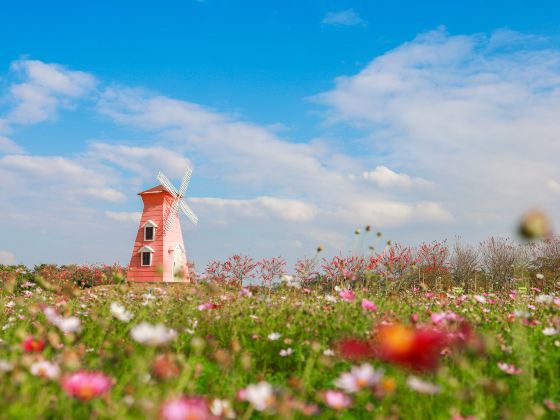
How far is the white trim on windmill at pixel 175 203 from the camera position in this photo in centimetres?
2312

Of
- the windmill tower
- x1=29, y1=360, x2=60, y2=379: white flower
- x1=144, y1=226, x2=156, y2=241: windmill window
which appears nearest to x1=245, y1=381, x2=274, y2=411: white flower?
x1=29, y1=360, x2=60, y2=379: white flower

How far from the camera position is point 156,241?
74.0 ft

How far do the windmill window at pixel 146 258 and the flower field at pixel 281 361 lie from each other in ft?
48.9

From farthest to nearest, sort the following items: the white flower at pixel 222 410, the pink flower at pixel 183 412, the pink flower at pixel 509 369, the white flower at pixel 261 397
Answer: the pink flower at pixel 509 369 < the white flower at pixel 222 410 < the white flower at pixel 261 397 < the pink flower at pixel 183 412

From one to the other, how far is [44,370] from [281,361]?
8.49 ft

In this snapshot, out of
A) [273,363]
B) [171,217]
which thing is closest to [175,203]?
[171,217]

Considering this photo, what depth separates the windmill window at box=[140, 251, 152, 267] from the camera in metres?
22.4

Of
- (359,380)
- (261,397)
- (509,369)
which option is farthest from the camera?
(509,369)

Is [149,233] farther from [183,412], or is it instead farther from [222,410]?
[183,412]

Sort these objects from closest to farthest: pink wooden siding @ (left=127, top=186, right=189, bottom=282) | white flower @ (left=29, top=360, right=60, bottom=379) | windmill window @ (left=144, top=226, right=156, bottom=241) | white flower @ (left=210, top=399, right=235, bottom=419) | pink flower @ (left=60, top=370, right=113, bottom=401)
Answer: pink flower @ (left=60, top=370, right=113, bottom=401)
white flower @ (left=29, top=360, right=60, bottom=379)
white flower @ (left=210, top=399, right=235, bottom=419)
pink wooden siding @ (left=127, top=186, right=189, bottom=282)
windmill window @ (left=144, top=226, right=156, bottom=241)

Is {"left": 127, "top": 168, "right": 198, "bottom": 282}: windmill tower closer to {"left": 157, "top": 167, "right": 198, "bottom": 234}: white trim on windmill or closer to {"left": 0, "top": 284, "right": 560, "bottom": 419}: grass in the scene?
{"left": 157, "top": 167, "right": 198, "bottom": 234}: white trim on windmill

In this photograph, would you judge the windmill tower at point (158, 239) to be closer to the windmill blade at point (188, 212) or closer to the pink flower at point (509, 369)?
the windmill blade at point (188, 212)

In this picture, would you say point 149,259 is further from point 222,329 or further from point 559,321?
point 559,321

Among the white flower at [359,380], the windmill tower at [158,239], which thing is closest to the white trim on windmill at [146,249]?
the windmill tower at [158,239]
